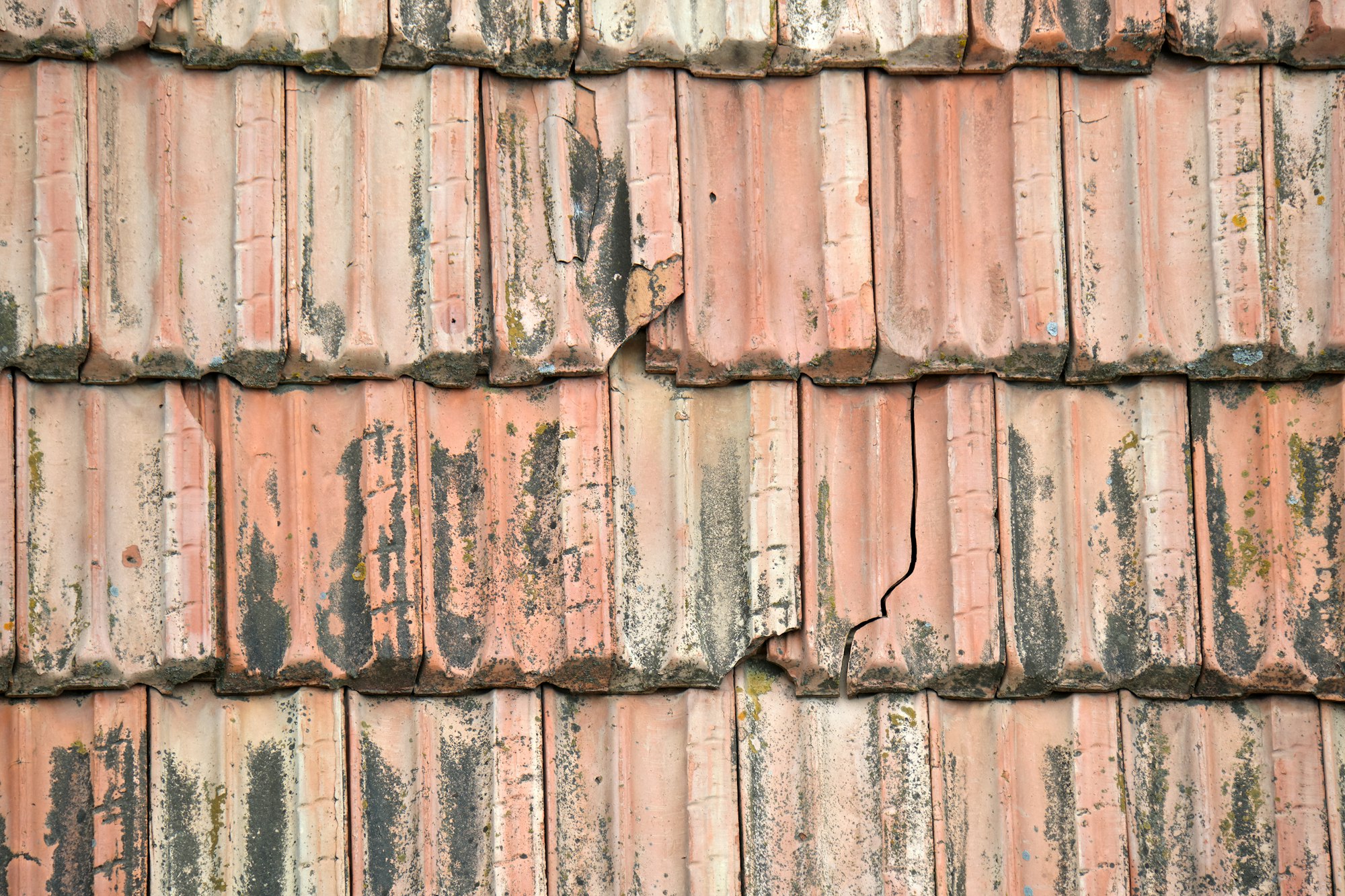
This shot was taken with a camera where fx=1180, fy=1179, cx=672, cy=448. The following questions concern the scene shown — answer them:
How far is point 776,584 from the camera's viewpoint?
2451 millimetres

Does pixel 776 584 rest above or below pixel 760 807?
above

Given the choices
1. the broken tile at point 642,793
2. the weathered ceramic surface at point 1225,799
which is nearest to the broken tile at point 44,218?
the broken tile at point 642,793

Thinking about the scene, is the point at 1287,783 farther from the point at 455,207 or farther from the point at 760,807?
the point at 455,207

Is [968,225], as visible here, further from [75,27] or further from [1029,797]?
[75,27]

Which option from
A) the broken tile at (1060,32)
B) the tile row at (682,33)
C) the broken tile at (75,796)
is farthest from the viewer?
the broken tile at (1060,32)

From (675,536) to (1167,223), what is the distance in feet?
4.13

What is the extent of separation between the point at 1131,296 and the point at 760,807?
4.39 ft

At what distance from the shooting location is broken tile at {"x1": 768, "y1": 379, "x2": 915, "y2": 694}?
96.9 inches

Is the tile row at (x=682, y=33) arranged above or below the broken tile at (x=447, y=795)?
above

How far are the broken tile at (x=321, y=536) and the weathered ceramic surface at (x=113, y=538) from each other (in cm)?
6

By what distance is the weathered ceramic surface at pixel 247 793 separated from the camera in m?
2.35

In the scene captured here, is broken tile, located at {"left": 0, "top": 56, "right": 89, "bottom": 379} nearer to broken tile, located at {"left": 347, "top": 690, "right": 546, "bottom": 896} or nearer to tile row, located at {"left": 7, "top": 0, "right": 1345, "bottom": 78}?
tile row, located at {"left": 7, "top": 0, "right": 1345, "bottom": 78}

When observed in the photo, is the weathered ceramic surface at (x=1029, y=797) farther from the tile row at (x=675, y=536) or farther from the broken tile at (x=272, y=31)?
the broken tile at (x=272, y=31)

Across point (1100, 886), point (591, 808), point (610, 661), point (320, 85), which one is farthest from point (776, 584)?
point (320, 85)
